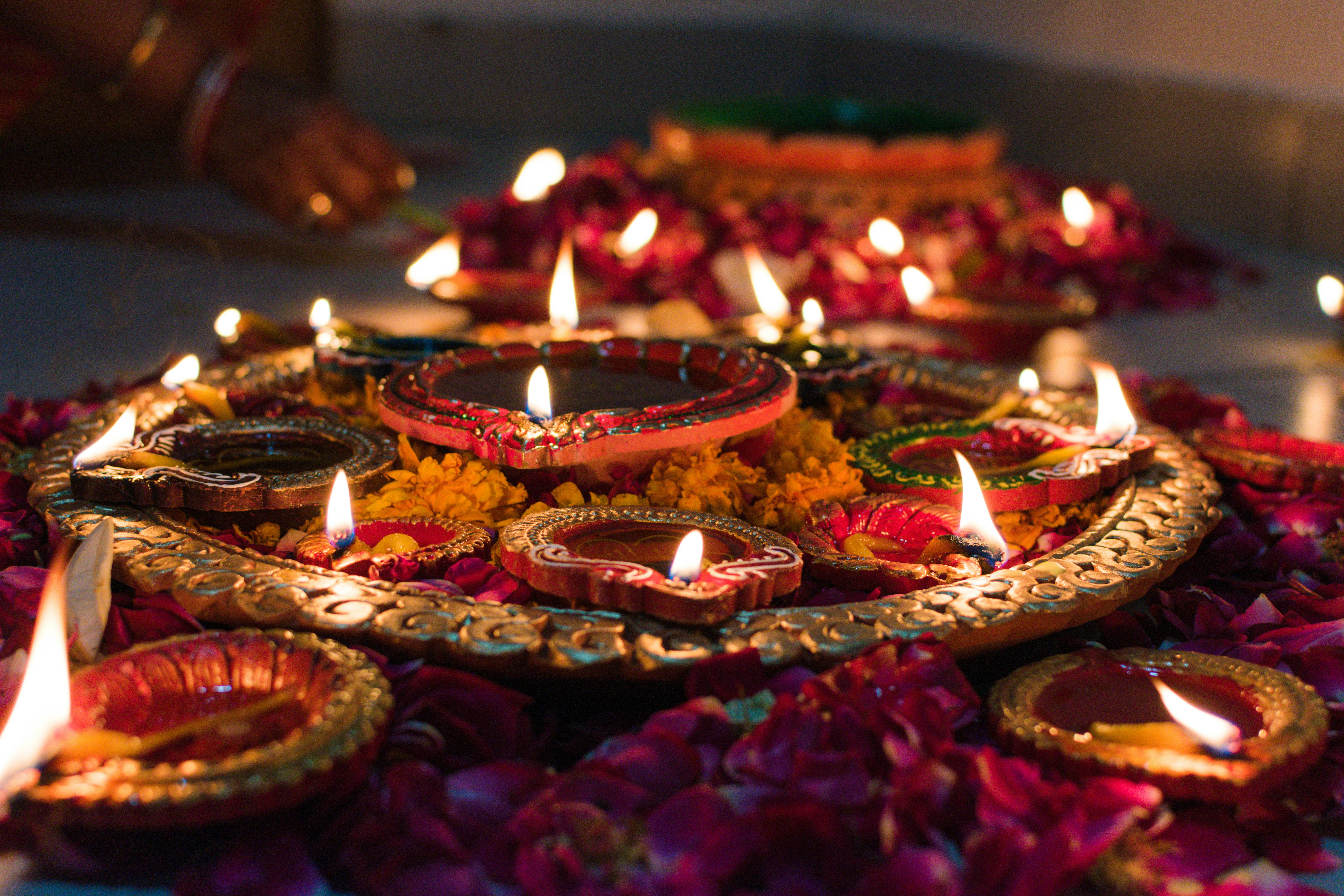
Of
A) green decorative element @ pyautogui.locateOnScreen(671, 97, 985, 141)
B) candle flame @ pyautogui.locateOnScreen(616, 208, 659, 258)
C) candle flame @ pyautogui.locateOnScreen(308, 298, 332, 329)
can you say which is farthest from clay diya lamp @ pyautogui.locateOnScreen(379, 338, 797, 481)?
green decorative element @ pyautogui.locateOnScreen(671, 97, 985, 141)

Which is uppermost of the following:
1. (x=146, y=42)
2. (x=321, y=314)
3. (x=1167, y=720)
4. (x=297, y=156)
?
(x=146, y=42)

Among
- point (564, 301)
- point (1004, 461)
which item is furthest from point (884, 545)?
point (564, 301)

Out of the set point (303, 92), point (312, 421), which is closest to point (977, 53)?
point (303, 92)

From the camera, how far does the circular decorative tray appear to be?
1.97 feet

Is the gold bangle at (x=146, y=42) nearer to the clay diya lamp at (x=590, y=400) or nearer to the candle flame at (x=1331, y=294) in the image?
the clay diya lamp at (x=590, y=400)

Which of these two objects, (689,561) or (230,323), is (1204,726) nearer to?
(689,561)

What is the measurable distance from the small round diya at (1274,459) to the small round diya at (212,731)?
2.13 ft

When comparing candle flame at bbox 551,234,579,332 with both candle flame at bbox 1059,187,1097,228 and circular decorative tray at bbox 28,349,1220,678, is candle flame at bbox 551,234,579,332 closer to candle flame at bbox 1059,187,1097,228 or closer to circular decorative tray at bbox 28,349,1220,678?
circular decorative tray at bbox 28,349,1220,678

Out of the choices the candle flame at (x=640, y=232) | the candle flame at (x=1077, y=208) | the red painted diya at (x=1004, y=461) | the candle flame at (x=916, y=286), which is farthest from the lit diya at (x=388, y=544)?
the candle flame at (x=1077, y=208)

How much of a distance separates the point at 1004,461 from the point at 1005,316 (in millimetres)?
547

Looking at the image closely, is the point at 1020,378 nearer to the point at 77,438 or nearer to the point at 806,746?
the point at 806,746

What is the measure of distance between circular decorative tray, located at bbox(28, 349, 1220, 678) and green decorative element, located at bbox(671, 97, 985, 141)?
153cm

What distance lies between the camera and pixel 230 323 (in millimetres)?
1147

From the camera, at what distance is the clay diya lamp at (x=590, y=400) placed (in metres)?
0.76
